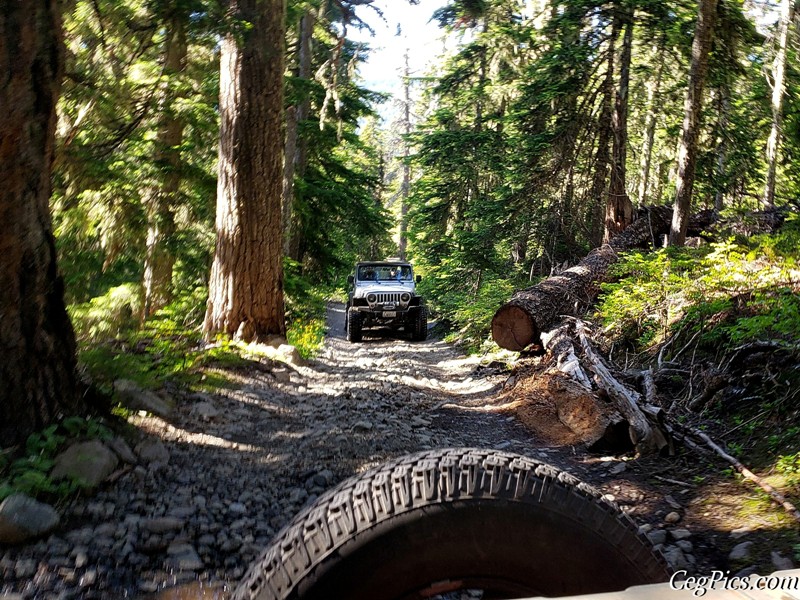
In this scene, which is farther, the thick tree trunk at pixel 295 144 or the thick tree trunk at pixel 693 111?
the thick tree trunk at pixel 295 144

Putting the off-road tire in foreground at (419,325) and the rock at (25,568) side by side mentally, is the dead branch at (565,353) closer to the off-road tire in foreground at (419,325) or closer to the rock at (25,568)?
the rock at (25,568)

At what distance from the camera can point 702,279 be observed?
6.95 metres

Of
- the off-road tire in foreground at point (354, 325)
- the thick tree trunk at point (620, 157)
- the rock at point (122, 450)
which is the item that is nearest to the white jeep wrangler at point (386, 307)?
the off-road tire in foreground at point (354, 325)

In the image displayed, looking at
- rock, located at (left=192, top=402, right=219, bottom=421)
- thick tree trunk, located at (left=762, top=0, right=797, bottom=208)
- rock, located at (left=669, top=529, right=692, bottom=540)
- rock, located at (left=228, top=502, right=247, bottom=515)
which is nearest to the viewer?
rock, located at (left=669, top=529, right=692, bottom=540)

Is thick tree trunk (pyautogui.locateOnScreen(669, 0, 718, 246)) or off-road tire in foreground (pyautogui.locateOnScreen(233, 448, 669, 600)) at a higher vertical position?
thick tree trunk (pyautogui.locateOnScreen(669, 0, 718, 246))

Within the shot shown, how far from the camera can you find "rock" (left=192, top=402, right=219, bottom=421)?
205 inches

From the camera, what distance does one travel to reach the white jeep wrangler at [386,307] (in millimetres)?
15172

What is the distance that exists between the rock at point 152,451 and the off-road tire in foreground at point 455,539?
266 centimetres

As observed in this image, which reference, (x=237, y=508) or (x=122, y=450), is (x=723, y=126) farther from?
(x=122, y=450)

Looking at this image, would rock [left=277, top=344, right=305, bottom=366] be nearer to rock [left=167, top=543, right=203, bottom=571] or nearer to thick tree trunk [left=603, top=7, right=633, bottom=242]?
rock [left=167, top=543, right=203, bottom=571]

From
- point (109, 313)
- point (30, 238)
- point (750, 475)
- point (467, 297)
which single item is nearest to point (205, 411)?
point (30, 238)

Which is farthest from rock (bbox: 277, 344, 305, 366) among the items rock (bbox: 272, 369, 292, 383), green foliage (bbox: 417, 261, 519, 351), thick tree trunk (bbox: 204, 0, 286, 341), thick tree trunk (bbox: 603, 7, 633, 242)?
thick tree trunk (bbox: 603, 7, 633, 242)

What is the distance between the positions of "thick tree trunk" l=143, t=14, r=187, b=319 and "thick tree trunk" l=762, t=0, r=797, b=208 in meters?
11.5

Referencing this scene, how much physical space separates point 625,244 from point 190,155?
9417 millimetres
